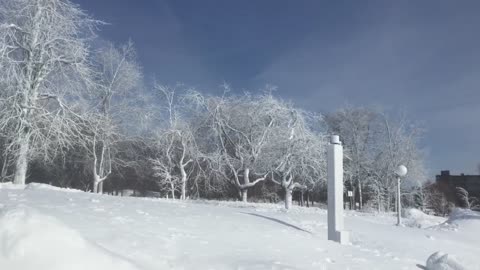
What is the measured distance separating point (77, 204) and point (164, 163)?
89.0ft

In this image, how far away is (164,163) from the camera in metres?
35.5

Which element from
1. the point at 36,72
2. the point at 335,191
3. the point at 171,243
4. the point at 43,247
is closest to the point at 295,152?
the point at 36,72

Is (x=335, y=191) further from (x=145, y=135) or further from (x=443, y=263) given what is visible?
(x=145, y=135)

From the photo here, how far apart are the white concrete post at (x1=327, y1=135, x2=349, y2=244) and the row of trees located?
13354 mm

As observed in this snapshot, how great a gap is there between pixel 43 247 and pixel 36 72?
673 inches

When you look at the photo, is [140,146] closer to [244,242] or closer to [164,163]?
[164,163]

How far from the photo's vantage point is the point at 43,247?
13.1 feet

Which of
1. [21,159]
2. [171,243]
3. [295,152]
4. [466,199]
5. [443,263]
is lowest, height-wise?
[443,263]

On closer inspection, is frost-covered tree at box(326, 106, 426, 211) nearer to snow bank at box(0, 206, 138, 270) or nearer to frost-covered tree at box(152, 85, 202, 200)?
frost-covered tree at box(152, 85, 202, 200)

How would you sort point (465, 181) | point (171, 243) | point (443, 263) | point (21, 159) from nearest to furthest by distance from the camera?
point (171, 243) < point (443, 263) < point (21, 159) < point (465, 181)

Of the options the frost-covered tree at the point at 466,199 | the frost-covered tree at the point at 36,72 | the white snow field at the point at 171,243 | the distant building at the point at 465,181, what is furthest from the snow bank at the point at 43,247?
the distant building at the point at 465,181

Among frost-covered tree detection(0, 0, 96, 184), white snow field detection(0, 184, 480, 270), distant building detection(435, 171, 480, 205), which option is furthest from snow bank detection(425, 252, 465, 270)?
distant building detection(435, 171, 480, 205)

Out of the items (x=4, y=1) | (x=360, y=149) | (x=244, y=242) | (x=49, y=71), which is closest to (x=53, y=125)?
(x=49, y=71)

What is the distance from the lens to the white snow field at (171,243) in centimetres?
404
